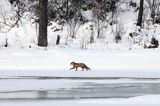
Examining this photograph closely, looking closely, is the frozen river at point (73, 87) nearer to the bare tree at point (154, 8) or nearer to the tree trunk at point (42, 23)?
the tree trunk at point (42, 23)

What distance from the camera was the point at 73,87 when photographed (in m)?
12.3

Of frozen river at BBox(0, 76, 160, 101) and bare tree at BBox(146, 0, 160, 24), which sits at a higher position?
bare tree at BBox(146, 0, 160, 24)

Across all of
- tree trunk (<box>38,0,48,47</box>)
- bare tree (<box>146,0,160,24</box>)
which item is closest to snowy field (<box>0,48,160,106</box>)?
tree trunk (<box>38,0,48,47</box>)

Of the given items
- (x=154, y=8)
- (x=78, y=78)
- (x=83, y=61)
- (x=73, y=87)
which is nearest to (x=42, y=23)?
(x=83, y=61)

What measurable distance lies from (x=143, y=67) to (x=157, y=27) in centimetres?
1090

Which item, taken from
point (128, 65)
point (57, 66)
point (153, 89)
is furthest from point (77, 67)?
point (153, 89)

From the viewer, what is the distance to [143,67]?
55.8ft

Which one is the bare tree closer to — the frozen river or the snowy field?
the snowy field

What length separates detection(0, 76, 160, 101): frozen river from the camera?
1094 cm

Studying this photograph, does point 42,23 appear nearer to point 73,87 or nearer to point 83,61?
point 83,61

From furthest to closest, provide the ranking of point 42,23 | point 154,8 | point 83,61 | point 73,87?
point 154,8 < point 42,23 < point 83,61 < point 73,87

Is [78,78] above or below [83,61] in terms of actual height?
below

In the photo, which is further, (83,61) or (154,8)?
(154,8)

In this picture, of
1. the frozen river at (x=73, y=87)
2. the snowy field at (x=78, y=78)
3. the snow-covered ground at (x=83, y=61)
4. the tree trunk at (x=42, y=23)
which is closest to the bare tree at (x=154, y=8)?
the tree trunk at (x=42, y=23)
